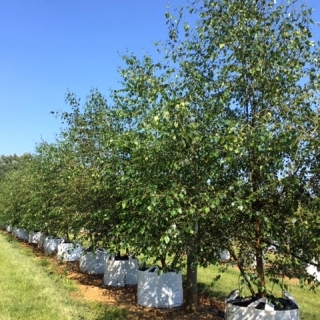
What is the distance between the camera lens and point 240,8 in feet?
19.4

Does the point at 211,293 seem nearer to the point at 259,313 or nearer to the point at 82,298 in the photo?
the point at 82,298

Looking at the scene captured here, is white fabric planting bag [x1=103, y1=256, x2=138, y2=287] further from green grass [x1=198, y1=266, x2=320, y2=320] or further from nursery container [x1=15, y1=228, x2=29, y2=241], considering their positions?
nursery container [x1=15, y1=228, x2=29, y2=241]

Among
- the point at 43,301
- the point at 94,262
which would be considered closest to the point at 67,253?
the point at 94,262

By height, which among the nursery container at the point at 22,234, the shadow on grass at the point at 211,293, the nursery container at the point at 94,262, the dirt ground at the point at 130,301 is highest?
the nursery container at the point at 22,234

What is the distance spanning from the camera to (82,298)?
1097 centimetres

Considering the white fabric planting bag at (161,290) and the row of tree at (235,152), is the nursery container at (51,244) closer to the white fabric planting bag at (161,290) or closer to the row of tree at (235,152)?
the white fabric planting bag at (161,290)

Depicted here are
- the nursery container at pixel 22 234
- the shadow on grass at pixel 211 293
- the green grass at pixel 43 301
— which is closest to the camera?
the green grass at pixel 43 301

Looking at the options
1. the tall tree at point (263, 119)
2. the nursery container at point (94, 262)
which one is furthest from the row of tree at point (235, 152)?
the nursery container at point (94, 262)

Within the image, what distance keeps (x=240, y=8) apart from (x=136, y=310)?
716 cm

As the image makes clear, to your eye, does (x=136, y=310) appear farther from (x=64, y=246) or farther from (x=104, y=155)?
(x=64, y=246)

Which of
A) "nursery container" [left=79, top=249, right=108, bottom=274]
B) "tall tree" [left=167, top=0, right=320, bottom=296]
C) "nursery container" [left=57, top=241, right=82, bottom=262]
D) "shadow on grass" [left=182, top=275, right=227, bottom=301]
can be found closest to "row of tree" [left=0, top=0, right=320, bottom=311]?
"tall tree" [left=167, top=0, right=320, bottom=296]

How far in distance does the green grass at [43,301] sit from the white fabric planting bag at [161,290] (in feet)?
2.36

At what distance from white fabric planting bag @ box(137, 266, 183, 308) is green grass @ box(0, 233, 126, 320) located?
0.72 metres

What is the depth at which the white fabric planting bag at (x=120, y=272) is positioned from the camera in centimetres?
1222
